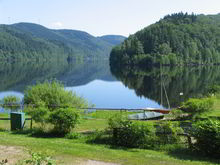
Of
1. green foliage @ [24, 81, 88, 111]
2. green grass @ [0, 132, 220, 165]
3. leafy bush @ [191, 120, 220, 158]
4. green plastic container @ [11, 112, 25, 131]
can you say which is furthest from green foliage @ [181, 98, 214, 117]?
green plastic container @ [11, 112, 25, 131]

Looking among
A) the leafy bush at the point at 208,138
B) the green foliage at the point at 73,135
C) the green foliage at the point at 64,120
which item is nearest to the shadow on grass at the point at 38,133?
the green foliage at the point at 64,120

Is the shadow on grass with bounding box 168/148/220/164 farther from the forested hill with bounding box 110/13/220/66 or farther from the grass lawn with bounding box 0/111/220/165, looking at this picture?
the forested hill with bounding box 110/13/220/66

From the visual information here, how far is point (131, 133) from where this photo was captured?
13289 millimetres

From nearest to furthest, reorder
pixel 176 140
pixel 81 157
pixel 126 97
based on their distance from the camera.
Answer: pixel 81 157 < pixel 176 140 < pixel 126 97

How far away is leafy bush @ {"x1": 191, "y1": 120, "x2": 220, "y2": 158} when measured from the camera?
11.5 m

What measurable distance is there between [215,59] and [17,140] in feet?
539

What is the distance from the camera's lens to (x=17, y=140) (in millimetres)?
13750

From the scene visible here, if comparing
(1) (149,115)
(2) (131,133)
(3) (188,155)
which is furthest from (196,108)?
(3) (188,155)

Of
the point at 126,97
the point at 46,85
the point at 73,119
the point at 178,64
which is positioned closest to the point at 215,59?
the point at 178,64

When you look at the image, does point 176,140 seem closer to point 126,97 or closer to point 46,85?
point 46,85

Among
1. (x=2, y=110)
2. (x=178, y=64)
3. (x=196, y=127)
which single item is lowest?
(x=2, y=110)

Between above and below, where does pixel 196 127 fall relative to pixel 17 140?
above

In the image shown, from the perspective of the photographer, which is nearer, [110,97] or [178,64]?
[110,97]

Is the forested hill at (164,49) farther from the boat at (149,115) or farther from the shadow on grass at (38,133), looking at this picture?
the shadow on grass at (38,133)
